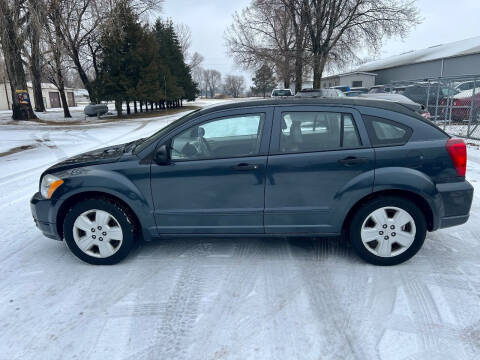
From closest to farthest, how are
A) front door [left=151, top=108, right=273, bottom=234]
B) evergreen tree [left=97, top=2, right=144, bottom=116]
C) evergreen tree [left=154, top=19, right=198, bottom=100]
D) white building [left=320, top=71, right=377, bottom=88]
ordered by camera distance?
front door [left=151, top=108, right=273, bottom=234]
evergreen tree [left=97, top=2, right=144, bottom=116]
evergreen tree [left=154, top=19, right=198, bottom=100]
white building [left=320, top=71, right=377, bottom=88]

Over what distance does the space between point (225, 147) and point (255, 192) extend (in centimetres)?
59

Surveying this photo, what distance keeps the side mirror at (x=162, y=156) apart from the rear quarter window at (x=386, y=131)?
195 centimetres

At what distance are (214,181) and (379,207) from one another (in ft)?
5.29

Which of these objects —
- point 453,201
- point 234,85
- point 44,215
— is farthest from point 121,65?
point 234,85

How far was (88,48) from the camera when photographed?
89.7 feet

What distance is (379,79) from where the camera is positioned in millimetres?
45469

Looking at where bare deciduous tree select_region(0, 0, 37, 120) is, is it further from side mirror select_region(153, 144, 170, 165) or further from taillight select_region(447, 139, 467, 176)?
taillight select_region(447, 139, 467, 176)

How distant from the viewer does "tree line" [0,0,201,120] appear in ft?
55.2

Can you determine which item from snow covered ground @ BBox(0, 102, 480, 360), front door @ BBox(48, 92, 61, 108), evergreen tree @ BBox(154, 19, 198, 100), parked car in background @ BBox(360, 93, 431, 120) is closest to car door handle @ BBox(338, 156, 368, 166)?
snow covered ground @ BBox(0, 102, 480, 360)

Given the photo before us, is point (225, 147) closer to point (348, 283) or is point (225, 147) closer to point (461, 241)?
point (348, 283)


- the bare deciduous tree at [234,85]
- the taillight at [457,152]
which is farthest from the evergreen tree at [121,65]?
the bare deciduous tree at [234,85]

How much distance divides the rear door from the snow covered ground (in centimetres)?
51

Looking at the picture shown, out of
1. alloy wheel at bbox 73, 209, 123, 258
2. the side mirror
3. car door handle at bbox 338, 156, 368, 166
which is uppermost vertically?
the side mirror

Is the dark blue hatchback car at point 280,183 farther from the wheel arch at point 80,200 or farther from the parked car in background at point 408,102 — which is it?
the parked car in background at point 408,102
